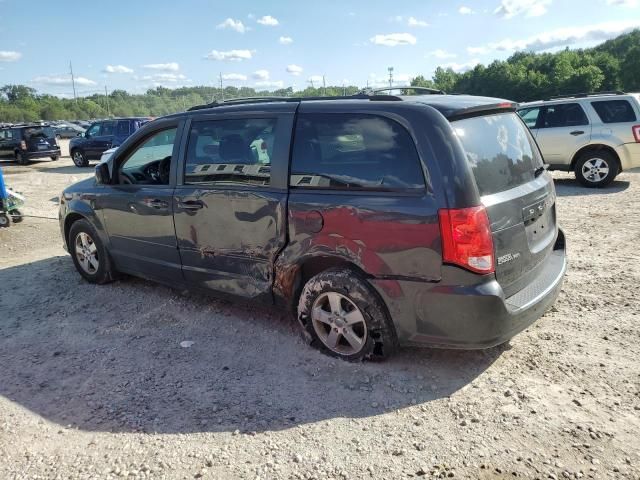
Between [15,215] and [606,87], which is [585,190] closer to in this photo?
[15,215]

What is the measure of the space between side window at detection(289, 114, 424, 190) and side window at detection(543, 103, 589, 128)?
8.57m

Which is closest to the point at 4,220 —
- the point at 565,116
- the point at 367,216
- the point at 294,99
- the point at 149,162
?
the point at 149,162

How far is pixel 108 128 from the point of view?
20.0 metres

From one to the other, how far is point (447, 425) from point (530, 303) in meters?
0.97

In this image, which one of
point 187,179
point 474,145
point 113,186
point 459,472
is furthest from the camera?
point 113,186

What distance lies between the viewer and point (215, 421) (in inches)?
120

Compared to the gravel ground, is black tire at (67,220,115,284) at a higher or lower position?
higher

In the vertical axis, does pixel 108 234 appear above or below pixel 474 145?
below

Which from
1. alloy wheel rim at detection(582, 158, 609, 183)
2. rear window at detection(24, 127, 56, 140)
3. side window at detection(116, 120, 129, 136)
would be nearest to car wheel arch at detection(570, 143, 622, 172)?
alloy wheel rim at detection(582, 158, 609, 183)

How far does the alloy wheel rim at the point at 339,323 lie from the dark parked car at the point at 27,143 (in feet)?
71.6

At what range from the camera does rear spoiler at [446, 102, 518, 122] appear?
3.24 m

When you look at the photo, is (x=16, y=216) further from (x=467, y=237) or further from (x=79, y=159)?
(x=79, y=159)

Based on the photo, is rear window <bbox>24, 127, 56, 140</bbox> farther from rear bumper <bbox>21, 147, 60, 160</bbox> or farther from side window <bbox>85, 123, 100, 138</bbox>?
side window <bbox>85, 123, 100, 138</bbox>

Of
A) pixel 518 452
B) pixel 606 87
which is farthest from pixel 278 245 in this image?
pixel 606 87
